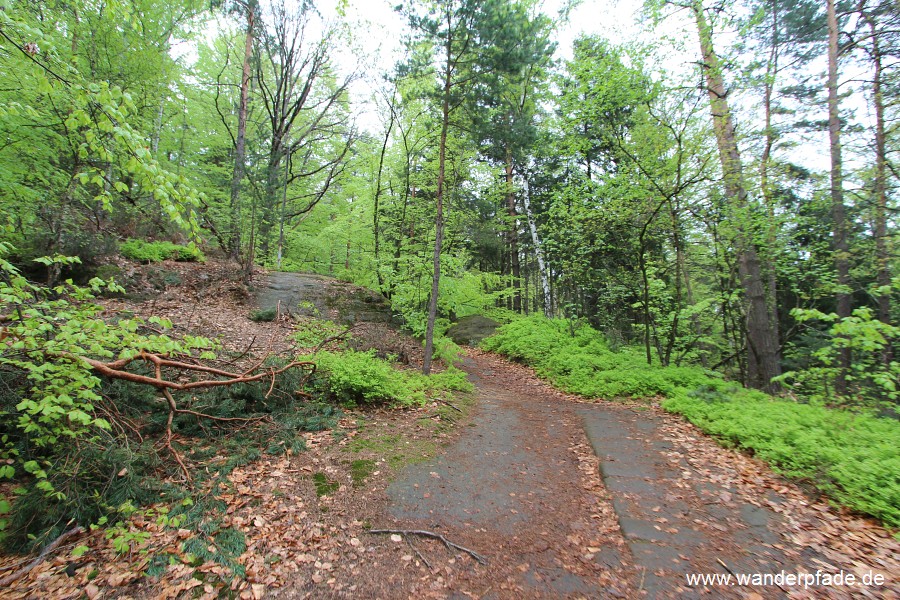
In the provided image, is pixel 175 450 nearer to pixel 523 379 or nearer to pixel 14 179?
pixel 14 179

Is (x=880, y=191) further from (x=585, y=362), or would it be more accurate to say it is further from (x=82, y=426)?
(x=82, y=426)

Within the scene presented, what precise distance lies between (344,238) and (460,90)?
1040 cm

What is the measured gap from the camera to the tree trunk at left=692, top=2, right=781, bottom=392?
316 inches

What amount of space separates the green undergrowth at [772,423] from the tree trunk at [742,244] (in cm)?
132

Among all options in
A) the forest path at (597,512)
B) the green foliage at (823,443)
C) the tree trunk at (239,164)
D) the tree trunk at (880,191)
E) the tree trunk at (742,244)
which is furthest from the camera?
the tree trunk at (239,164)

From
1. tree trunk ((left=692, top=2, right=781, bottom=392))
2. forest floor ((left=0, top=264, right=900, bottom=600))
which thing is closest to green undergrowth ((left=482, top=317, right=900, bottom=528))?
forest floor ((left=0, top=264, right=900, bottom=600))

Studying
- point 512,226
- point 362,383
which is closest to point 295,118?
point 512,226

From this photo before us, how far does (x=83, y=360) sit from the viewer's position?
3.15m

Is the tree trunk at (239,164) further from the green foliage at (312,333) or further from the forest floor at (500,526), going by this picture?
the forest floor at (500,526)

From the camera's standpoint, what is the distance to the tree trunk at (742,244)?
8.02 meters

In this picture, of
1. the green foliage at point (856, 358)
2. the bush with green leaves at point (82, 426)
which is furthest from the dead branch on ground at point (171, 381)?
the green foliage at point (856, 358)

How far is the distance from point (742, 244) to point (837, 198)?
187cm

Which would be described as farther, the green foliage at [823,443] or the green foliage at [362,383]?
the green foliage at [362,383]

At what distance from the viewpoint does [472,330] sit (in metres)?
16.1
